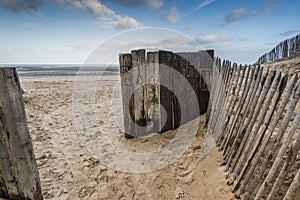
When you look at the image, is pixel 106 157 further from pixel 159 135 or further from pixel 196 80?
pixel 196 80

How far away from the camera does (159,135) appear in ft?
12.5

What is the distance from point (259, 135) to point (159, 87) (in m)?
2.00

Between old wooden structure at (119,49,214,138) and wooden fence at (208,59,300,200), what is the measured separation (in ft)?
2.74

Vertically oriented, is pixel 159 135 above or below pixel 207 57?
below

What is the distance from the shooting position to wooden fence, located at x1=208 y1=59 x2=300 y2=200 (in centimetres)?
162

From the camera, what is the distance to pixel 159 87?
3617 mm

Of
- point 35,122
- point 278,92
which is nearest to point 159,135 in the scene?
point 278,92

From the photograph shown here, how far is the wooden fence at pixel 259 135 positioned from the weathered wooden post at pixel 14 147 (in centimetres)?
204

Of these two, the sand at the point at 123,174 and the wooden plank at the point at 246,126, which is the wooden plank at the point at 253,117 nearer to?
the wooden plank at the point at 246,126

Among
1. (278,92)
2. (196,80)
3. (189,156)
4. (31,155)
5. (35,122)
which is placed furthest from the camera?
(35,122)

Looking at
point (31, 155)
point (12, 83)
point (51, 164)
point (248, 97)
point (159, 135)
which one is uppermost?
point (12, 83)

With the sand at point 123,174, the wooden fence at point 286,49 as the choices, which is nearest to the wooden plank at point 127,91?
the sand at point 123,174

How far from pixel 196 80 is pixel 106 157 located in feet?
7.73

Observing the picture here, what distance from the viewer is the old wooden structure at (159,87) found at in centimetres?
359
